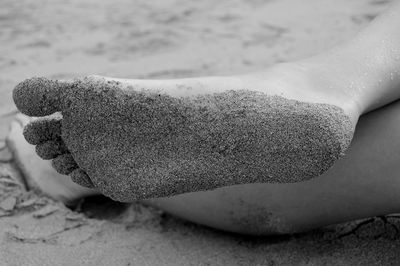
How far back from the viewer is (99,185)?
1030mm

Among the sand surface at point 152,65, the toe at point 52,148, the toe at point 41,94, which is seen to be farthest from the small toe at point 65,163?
the sand surface at point 152,65

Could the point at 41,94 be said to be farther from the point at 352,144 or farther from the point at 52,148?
the point at 352,144

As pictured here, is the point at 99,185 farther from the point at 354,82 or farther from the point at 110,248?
the point at 354,82

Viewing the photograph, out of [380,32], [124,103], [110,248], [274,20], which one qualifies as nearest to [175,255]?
[110,248]

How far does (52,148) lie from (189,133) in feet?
0.83

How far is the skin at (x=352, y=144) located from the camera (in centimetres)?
104

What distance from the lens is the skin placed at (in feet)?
3.43

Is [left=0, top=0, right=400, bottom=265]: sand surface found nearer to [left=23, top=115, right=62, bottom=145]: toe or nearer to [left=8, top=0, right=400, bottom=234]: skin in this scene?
[left=8, top=0, right=400, bottom=234]: skin

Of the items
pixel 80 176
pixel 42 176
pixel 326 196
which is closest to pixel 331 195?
pixel 326 196

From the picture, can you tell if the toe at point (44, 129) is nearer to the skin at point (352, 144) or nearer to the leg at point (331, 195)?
the skin at point (352, 144)

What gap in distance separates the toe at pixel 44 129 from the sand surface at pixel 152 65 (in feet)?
0.92

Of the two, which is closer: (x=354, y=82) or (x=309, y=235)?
(x=354, y=82)

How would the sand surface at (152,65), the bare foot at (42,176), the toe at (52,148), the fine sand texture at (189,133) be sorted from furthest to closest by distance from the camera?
the bare foot at (42,176) → the sand surface at (152,65) → the toe at (52,148) → the fine sand texture at (189,133)

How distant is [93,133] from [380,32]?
1.94 feet
